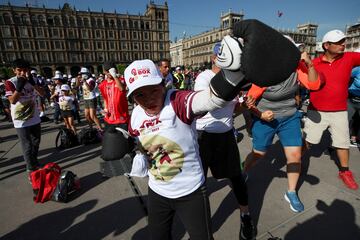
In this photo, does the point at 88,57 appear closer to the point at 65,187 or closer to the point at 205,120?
the point at 65,187

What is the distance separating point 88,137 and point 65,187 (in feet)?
9.71

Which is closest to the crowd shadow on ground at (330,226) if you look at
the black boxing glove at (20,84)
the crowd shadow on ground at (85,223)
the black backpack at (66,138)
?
the crowd shadow on ground at (85,223)

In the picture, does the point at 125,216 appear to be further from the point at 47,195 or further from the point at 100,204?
the point at 47,195

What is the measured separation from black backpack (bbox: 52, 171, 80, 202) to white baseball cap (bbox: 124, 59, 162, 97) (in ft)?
9.03

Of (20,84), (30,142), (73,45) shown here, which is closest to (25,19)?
(73,45)

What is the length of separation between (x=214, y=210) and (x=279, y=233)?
0.81m

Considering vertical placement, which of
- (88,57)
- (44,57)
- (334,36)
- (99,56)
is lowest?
(334,36)

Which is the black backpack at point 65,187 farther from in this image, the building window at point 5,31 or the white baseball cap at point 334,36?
the building window at point 5,31

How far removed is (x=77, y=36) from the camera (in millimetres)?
64750

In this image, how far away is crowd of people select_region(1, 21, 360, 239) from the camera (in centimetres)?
141

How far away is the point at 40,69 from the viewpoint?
61.1 metres

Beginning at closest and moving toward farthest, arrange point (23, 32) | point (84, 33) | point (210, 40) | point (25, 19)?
point (23, 32)
point (25, 19)
point (84, 33)
point (210, 40)

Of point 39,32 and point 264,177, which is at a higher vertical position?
point 39,32

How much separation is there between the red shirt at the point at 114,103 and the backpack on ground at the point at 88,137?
1998 millimetres
